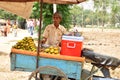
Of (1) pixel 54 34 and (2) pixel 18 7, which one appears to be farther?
(2) pixel 18 7

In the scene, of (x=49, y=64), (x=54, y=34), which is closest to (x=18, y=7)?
(x=54, y=34)

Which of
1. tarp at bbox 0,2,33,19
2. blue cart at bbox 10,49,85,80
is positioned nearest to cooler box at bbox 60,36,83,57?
blue cart at bbox 10,49,85,80

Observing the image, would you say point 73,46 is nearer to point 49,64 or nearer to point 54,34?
point 49,64

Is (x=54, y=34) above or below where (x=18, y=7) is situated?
below

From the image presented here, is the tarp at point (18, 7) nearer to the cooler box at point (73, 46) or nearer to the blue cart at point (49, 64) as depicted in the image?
the blue cart at point (49, 64)

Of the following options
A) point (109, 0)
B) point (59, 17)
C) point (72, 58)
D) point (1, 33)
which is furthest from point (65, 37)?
point (109, 0)

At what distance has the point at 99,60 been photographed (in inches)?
264

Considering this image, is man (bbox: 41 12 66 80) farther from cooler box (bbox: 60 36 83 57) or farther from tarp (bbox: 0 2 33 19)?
tarp (bbox: 0 2 33 19)

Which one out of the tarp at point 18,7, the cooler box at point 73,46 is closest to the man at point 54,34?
the cooler box at point 73,46

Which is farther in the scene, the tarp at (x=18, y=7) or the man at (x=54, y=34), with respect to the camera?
the tarp at (x=18, y=7)

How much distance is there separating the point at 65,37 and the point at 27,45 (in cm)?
76

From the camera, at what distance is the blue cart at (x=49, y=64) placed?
6.35 metres

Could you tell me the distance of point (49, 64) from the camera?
6.47 metres

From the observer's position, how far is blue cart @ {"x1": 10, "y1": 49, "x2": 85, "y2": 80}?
635cm
